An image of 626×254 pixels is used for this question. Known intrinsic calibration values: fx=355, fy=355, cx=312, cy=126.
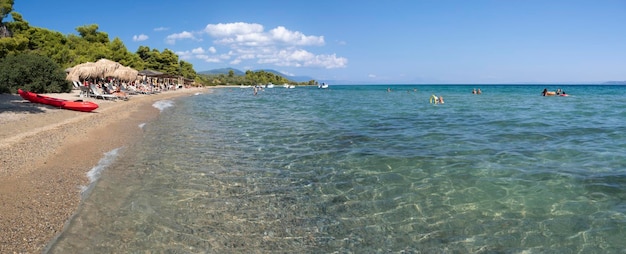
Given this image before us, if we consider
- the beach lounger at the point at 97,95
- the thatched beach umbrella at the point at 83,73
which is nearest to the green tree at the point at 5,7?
the thatched beach umbrella at the point at 83,73

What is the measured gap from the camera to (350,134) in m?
13.8

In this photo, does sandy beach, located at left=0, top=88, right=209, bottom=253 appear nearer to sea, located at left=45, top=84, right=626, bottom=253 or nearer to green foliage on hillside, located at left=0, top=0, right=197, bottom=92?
sea, located at left=45, top=84, right=626, bottom=253

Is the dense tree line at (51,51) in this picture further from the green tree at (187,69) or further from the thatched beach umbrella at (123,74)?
the green tree at (187,69)

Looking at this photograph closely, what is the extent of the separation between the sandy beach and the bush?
11.0 m

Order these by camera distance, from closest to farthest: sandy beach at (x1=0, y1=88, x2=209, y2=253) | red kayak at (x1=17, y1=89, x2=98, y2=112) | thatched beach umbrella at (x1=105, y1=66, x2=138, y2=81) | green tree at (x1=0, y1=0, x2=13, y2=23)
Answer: sandy beach at (x1=0, y1=88, x2=209, y2=253)
red kayak at (x1=17, y1=89, x2=98, y2=112)
thatched beach umbrella at (x1=105, y1=66, x2=138, y2=81)
green tree at (x1=0, y1=0, x2=13, y2=23)

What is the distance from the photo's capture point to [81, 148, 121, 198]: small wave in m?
6.46

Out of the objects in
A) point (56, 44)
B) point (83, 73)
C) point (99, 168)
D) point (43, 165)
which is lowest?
point (99, 168)

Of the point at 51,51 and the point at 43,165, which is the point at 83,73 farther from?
the point at 43,165

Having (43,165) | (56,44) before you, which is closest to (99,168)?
(43,165)

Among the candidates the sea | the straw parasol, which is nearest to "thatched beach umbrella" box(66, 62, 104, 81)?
the straw parasol

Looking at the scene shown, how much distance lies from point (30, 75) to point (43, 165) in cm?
2436

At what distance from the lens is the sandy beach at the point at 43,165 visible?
463cm

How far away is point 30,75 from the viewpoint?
2630 centimetres

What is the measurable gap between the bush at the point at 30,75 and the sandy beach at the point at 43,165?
11.0 m
